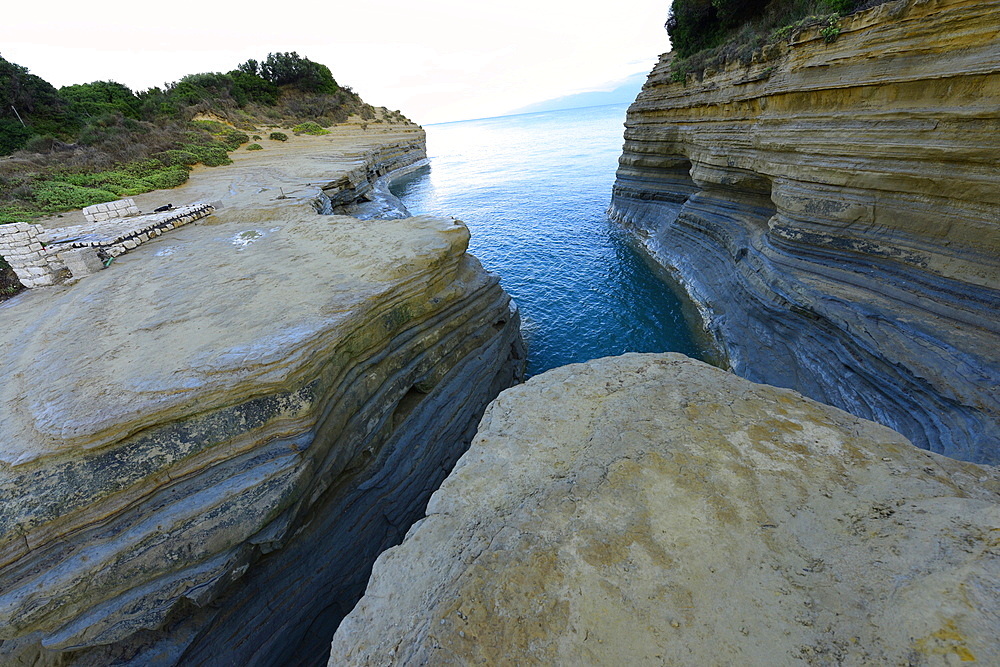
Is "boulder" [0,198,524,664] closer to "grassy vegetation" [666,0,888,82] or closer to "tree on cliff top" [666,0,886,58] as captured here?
"grassy vegetation" [666,0,888,82]

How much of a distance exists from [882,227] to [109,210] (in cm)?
2447

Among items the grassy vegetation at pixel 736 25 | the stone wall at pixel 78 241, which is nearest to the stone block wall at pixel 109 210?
the stone wall at pixel 78 241

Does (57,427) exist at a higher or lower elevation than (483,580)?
higher

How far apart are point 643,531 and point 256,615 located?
6.29m

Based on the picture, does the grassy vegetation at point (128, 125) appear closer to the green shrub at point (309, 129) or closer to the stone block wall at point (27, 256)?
the green shrub at point (309, 129)

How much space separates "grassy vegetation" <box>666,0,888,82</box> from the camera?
434 inches

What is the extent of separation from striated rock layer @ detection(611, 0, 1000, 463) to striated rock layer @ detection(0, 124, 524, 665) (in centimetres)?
887

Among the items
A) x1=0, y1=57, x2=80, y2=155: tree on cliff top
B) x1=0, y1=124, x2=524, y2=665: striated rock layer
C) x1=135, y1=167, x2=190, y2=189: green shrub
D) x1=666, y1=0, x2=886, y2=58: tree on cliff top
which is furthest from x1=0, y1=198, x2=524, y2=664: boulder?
x1=0, y1=57, x2=80, y2=155: tree on cliff top

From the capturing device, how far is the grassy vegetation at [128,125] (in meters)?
18.7

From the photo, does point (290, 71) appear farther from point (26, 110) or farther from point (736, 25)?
point (736, 25)

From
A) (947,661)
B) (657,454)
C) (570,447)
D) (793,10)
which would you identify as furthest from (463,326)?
(793,10)

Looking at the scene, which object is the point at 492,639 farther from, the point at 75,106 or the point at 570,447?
the point at 75,106

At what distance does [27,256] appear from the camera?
32.2 ft

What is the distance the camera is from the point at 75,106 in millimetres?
32938
